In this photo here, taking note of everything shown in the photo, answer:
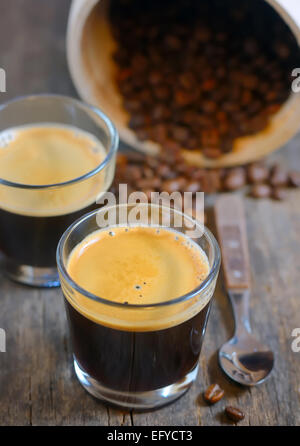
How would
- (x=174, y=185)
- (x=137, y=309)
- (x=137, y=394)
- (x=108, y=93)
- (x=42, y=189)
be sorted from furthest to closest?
(x=108, y=93), (x=174, y=185), (x=42, y=189), (x=137, y=394), (x=137, y=309)

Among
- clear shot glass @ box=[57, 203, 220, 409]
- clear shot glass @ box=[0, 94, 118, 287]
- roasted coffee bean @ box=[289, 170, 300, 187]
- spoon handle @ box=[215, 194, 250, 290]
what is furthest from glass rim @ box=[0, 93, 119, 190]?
roasted coffee bean @ box=[289, 170, 300, 187]

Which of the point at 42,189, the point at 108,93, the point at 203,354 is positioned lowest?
the point at 203,354

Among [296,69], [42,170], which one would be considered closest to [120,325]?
[42,170]

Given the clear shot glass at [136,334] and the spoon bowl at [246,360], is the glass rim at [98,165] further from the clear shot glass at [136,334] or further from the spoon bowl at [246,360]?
the spoon bowl at [246,360]

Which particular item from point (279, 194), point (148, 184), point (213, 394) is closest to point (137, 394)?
point (213, 394)

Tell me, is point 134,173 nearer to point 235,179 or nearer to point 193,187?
point 193,187

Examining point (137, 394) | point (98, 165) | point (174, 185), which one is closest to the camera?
point (137, 394)
